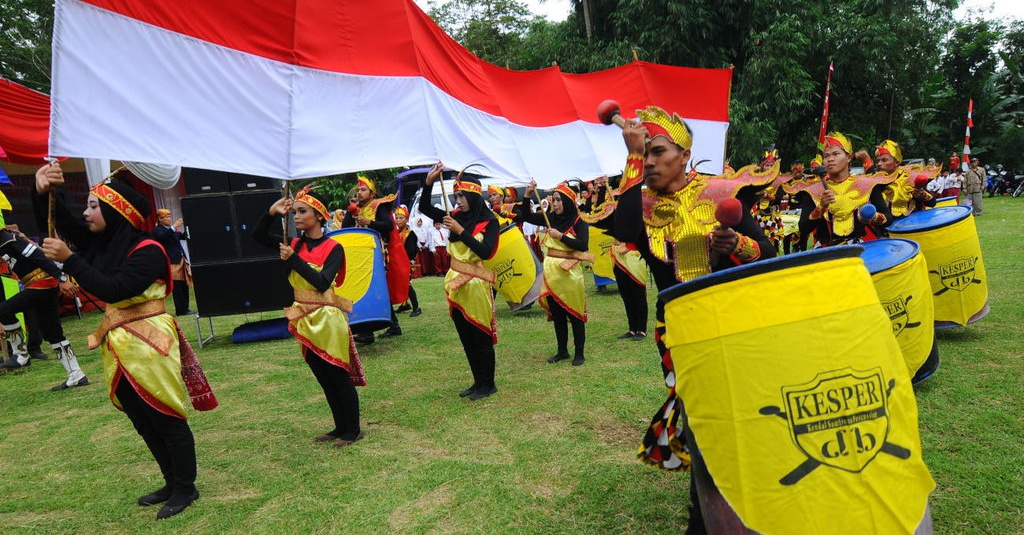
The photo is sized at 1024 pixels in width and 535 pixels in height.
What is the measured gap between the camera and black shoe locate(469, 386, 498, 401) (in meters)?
5.48

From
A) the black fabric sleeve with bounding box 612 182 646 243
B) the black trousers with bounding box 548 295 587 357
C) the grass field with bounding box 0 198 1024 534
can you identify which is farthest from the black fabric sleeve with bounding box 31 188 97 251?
the black trousers with bounding box 548 295 587 357

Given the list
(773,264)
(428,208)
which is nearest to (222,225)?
(428,208)

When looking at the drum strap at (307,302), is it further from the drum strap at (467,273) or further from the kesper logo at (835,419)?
the kesper logo at (835,419)

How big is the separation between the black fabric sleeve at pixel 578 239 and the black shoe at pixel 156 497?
14.3ft

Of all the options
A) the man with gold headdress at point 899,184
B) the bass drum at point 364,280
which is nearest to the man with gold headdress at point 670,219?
the man with gold headdress at point 899,184

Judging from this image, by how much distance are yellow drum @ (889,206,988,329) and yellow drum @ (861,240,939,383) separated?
1.32 meters

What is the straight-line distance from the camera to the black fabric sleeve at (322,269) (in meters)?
4.16

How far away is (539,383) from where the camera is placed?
5809 mm

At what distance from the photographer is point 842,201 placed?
18.1 feet

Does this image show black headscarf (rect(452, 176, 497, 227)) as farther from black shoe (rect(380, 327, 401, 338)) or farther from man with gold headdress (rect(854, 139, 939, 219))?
man with gold headdress (rect(854, 139, 939, 219))

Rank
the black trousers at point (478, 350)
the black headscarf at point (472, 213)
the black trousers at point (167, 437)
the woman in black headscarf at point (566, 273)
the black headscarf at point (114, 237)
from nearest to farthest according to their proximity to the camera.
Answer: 1. the black headscarf at point (114, 237)
2. the black trousers at point (167, 437)
3. the black trousers at point (478, 350)
4. the black headscarf at point (472, 213)
5. the woman in black headscarf at point (566, 273)

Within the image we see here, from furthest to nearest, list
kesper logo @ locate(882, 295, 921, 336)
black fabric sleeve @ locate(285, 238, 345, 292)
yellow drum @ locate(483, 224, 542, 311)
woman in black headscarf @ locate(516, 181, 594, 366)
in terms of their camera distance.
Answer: yellow drum @ locate(483, 224, 542, 311)
woman in black headscarf @ locate(516, 181, 594, 366)
kesper logo @ locate(882, 295, 921, 336)
black fabric sleeve @ locate(285, 238, 345, 292)

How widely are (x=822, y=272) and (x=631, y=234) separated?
2.91ft

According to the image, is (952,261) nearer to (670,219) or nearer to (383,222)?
(670,219)
